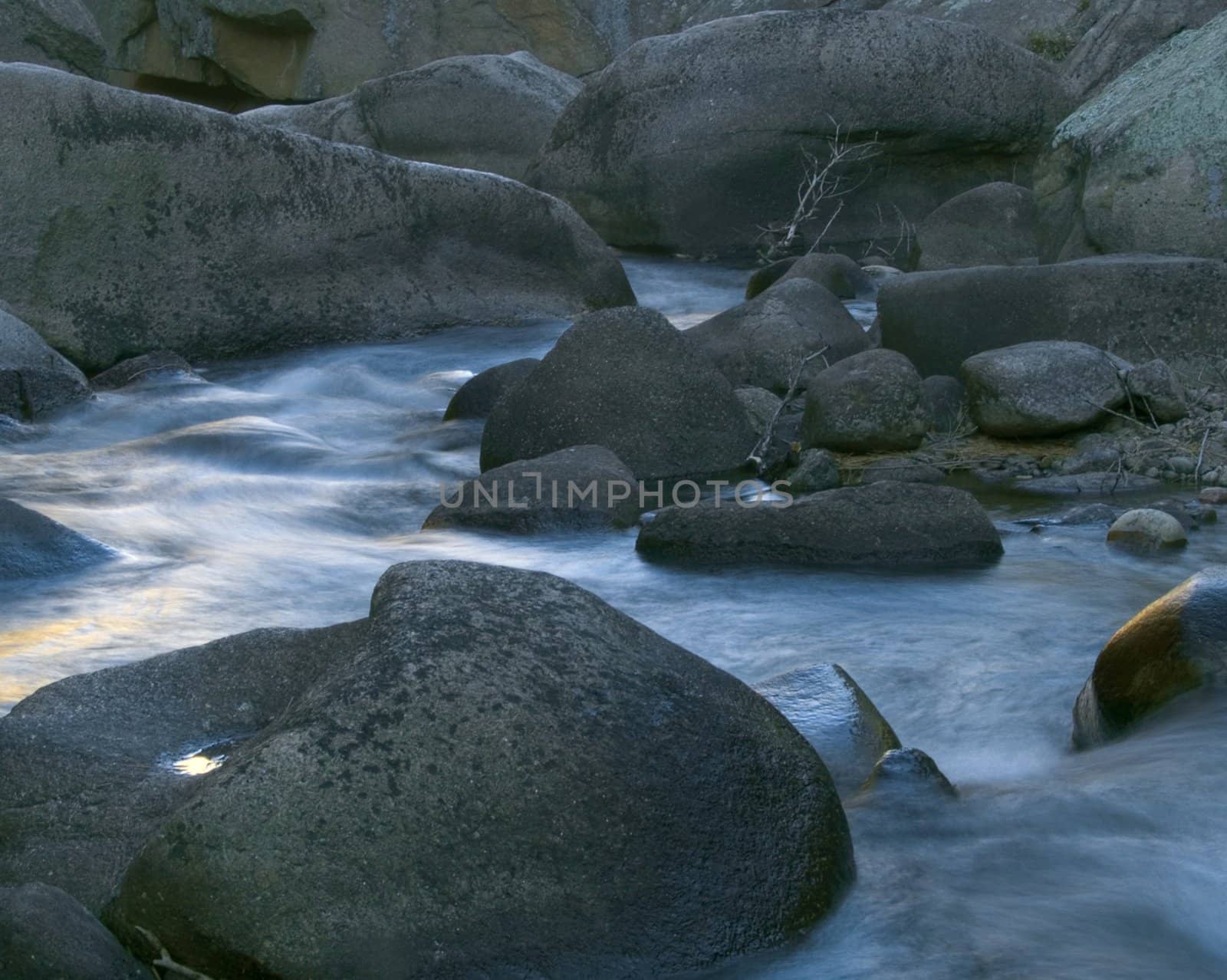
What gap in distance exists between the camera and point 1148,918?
276 centimetres

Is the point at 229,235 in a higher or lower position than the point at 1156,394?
higher

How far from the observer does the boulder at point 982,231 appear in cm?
1102

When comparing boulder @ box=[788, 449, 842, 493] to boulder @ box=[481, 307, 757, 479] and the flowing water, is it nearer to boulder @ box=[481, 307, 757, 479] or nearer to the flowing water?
boulder @ box=[481, 307, 757, 479]

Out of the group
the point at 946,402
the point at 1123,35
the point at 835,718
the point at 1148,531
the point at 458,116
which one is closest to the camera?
the point at 835,718

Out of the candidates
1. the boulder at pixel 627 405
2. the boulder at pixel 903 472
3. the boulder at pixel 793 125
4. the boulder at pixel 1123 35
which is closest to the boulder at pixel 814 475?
the boulder at pixel 903 472

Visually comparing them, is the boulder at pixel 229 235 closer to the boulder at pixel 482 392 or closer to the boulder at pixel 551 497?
the boulder at pixel 482 392

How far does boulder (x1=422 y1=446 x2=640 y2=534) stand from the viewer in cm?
587

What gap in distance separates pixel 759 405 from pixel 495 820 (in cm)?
490

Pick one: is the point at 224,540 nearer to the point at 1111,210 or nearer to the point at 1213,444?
the point at 1213,444

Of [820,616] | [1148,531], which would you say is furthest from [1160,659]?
[1148,531]

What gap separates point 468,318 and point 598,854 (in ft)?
26.1

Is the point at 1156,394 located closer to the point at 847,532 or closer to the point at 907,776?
the point at 847,532

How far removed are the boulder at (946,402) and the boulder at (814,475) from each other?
2.38 ft

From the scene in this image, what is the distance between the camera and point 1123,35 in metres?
13.2
